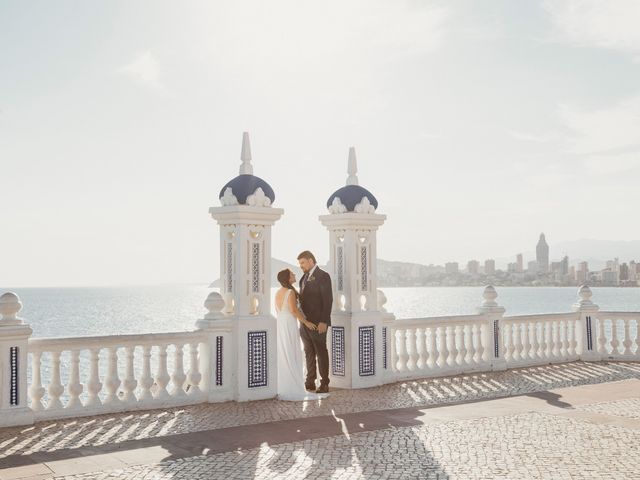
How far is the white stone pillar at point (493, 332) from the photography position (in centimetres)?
1237

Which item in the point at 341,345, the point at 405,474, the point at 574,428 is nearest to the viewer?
the point at 405,474

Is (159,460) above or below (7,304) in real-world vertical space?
below

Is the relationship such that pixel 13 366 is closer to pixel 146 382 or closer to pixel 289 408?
pixel 146 382

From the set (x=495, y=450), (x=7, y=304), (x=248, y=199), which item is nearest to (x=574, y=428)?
(x=495, y=450)

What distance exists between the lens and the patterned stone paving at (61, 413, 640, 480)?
5992mm

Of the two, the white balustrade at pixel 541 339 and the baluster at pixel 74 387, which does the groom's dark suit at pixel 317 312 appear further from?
the white balustrade at pixel 541 339

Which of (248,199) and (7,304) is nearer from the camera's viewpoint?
(7,304)

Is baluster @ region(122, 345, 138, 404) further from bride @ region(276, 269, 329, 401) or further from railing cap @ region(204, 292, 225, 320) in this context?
bride @ region(276, 269, 329, 401)

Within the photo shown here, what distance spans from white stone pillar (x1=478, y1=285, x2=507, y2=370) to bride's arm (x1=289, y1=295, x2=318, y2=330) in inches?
147

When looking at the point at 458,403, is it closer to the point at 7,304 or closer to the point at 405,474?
the point at 405,474

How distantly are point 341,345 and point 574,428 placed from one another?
4.03m

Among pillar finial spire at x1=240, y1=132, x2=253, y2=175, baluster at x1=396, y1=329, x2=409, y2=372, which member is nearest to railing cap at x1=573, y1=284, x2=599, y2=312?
baluster at x1=396, y1=329, x2=409, y2=372

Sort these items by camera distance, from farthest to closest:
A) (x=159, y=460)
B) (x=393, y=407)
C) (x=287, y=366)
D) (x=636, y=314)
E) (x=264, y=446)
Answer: (x=636, y=314) → (x=287, y=366) → (x=393, y=407) → (x=264, y=446) → (x=159, y=460)

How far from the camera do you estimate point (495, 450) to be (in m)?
6.80
